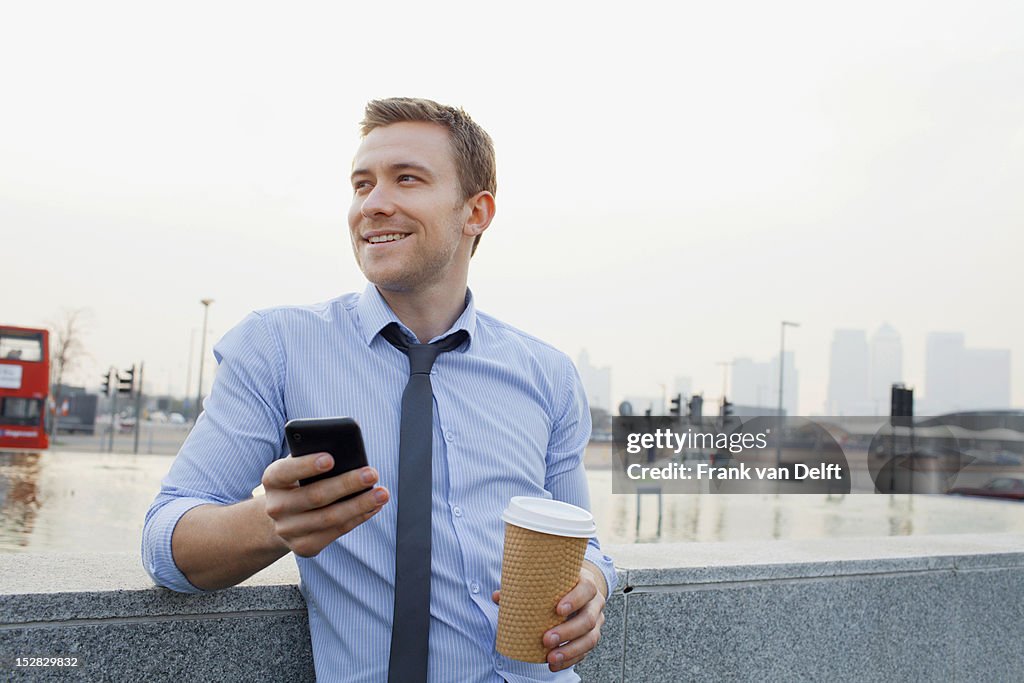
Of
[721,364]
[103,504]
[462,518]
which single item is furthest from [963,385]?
[462,518]

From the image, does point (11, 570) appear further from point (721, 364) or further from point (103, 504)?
point (721, 364)

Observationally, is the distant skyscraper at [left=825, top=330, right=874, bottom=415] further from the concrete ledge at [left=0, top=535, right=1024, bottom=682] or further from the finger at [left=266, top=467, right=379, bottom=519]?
the finger at [left=266, top=467, right=379, bottom=519]

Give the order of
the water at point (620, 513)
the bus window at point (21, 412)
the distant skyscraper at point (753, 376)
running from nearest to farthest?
1. the water at point (620, 513)
2. the bus window at point (21, 412)
3. the distant skyscraper at point (753, 376)

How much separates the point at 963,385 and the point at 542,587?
141 meters

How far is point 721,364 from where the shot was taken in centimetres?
7169

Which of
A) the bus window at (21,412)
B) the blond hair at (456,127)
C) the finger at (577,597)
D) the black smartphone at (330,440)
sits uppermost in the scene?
the blond hair at (456,127)

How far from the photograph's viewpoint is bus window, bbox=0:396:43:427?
23781mm

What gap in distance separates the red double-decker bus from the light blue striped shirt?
2310 centimetres

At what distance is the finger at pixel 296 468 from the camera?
130 cm

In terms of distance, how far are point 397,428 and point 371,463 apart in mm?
98

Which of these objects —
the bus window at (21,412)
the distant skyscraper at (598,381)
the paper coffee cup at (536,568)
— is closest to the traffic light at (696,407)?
the bus window at (21,412)

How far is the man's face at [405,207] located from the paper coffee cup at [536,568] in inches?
28.5

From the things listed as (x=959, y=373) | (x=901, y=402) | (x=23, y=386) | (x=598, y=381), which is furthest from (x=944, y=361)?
(x=23, y=386)

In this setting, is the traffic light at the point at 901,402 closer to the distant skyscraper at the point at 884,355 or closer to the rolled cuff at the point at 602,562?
the rolled cuff at the point at 602,562
